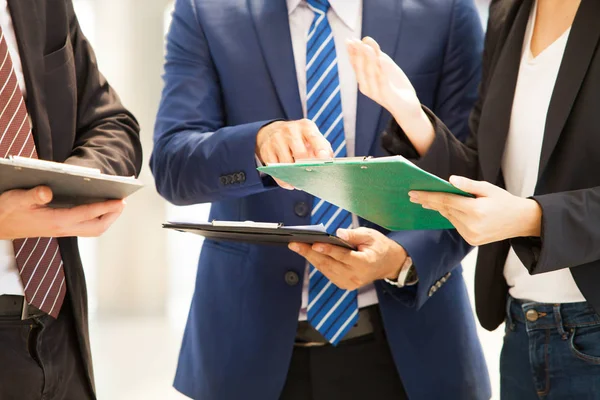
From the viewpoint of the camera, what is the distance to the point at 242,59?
7.26ft

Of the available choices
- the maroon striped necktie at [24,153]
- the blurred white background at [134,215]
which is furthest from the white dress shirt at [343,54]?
the blurred white background at [134,215]

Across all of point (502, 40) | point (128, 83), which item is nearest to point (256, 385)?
point (502, 40)

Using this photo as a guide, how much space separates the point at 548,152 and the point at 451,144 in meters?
0.31

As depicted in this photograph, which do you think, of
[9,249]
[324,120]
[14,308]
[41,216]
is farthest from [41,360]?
[324,120]

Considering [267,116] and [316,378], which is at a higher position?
[267,116]

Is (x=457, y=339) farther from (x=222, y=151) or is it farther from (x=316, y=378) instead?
(x=222, y=151)

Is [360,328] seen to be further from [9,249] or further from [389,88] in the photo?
[9,249]

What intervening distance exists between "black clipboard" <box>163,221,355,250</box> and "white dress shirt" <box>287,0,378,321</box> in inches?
14.5

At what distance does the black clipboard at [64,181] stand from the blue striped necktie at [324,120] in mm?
666

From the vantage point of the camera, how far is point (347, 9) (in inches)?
86.7

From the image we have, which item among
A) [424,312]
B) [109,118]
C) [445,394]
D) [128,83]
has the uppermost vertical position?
[109,118]

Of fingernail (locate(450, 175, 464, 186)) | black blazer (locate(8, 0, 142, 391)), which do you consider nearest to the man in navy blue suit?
black blazer (locate(8, 0, 142, 391))

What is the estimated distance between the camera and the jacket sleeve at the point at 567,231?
5.24ft

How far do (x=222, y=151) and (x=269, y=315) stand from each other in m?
0.45
